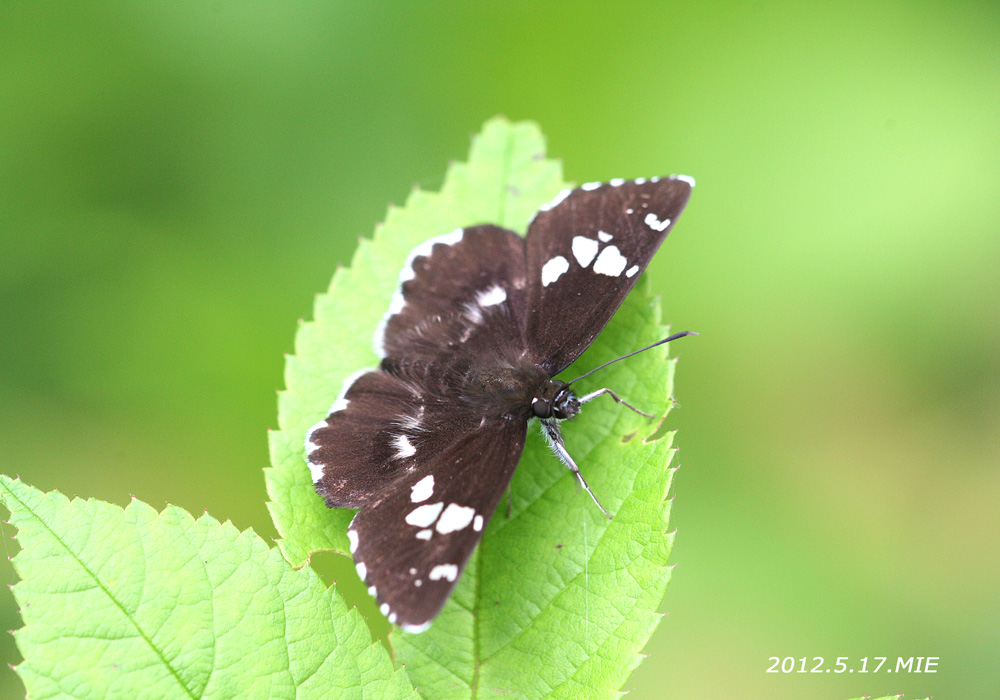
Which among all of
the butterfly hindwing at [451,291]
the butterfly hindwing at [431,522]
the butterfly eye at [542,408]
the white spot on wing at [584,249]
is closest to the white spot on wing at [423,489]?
the butterfly hindwing at [431,522]

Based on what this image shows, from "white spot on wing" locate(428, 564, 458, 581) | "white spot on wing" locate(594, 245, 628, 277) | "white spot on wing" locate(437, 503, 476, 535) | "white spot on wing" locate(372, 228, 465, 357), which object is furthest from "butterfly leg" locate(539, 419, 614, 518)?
"white spot on wing" locate(372, 228, 465, 357)

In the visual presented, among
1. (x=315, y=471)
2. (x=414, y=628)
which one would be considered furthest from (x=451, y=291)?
(x=414, y=628)

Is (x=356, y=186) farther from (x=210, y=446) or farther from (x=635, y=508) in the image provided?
(x=635, y=508)

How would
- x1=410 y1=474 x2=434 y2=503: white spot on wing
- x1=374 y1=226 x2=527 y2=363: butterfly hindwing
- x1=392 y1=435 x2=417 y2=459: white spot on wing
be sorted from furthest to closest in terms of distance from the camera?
1. x1=374 y1=226 x2=527 y2=363: butterfly hindwing
2. x1=392 y1=435 x2=417 y2=459: white spot on wing
3. x1=410 y1=474 x2=434 y2=503: white spot on wing

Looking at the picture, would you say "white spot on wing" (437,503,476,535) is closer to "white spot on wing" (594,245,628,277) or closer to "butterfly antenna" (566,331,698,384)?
"butterfly antenna" (566,331,698,384)

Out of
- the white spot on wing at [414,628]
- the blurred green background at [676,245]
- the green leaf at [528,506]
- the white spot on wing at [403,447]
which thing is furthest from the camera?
the blurred green background at [676,245]

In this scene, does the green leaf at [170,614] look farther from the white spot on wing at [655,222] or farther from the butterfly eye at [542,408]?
the white spot on wing at [655,222]

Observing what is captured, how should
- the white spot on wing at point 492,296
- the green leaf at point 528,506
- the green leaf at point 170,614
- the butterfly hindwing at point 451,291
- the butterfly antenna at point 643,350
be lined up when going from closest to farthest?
the green leaf at point 170,614 < the green leaf at point 528,506 < the butterfly antenna at point 643,350 < the butterfly hindwing at point 451,291 < the white spot on wing at point 492,296
